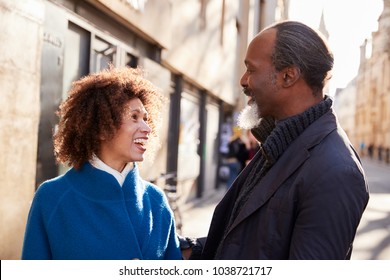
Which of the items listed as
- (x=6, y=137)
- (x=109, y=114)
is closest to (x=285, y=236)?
(x=109, y=114)

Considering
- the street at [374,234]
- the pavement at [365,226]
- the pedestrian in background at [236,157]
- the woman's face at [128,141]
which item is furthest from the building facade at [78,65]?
the street at [374,234]

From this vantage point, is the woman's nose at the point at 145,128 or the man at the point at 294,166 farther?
the woman's nose at the point at 145,128

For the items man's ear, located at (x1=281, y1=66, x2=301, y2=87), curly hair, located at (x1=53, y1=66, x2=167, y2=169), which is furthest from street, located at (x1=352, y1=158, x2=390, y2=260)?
man's ear, located at (x1=281, y1=66, x2=301, y2=87)

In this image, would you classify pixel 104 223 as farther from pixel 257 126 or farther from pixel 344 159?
pixel 344 159

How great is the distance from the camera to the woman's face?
2.25m

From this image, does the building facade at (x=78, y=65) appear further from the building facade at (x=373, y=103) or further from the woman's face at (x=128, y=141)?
the building facade at (x=373, y=103)

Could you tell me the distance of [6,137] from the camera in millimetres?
4121

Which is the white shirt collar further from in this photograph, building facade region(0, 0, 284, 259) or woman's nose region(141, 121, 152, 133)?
building facade region(0, 0, 284, 259)

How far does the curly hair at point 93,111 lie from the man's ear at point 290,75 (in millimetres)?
644

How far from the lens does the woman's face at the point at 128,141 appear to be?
2.25m

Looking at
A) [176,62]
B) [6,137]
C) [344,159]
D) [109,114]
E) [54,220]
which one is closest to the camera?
[344,159]

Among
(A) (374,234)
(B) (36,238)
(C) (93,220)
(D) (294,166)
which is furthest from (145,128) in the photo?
(A) (374,234)
